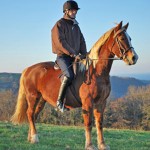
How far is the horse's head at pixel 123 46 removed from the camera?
727 centimetres

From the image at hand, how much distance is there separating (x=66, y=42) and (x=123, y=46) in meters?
1.70

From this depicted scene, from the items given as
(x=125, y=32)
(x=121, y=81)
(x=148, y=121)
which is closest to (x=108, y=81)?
(x=125, y=32)

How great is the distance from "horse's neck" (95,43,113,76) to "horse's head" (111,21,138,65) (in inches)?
7.5

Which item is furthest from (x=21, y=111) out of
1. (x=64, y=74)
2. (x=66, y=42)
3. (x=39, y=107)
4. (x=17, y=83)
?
(x=17, y=83)

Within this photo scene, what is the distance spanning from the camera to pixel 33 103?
9.84 meters

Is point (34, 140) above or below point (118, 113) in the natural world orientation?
above

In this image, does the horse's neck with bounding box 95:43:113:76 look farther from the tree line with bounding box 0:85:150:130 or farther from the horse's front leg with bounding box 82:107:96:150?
the tree line with bounding box 0:85:150:130

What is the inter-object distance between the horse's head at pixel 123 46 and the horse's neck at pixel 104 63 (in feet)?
0.62

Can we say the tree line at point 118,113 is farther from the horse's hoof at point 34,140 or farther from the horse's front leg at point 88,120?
the horse's front leg at point 88,120

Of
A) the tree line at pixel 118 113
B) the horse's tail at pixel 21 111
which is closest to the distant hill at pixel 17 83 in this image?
the tree line at pixel 118 113

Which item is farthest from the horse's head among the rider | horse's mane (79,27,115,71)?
the rider

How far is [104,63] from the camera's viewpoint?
7.91m

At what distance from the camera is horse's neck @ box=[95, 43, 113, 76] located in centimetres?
790

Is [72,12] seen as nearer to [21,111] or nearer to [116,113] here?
[21,111]
